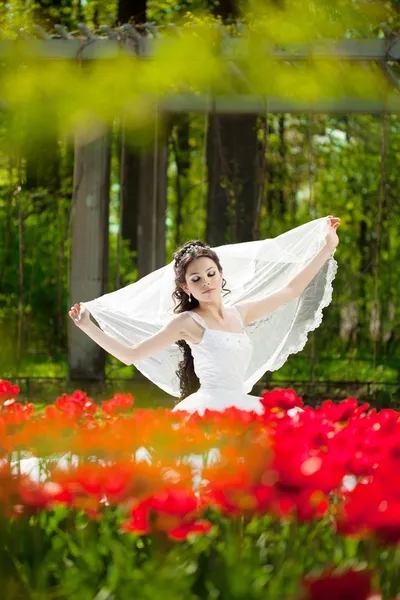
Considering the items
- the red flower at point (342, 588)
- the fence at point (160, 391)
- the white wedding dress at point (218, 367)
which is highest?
the red flower at point (342, 588)

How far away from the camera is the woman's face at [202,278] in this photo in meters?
Result: 4.18

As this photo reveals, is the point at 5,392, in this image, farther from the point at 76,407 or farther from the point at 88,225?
the point at 88,225

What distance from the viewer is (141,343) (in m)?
4.15

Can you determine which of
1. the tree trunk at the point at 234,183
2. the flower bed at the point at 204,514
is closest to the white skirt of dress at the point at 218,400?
the flower bed at the point at 204,514

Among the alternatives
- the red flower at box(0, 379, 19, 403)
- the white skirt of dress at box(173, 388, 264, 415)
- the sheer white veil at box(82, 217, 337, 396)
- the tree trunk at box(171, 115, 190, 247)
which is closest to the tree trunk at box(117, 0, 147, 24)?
the tree trunk at box(171, 115, 190, 247)

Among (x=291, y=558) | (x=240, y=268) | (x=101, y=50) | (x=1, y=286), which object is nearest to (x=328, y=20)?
(x=291, y=558)

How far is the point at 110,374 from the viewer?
25.2 feet

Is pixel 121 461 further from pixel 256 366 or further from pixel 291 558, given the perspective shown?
pixel 256 366

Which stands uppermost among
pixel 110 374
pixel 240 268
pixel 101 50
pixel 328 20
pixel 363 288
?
pixel 101 50

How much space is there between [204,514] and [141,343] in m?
2.06

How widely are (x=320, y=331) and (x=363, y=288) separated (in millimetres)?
1029

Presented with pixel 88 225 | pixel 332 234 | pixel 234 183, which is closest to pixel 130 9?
pixel 234 183

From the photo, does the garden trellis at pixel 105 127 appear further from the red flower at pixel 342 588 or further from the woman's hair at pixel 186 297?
the red flower at pixel 342 588

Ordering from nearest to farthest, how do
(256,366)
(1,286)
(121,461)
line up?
1. (121,461)
2. (256,366)
3. (1,286)
